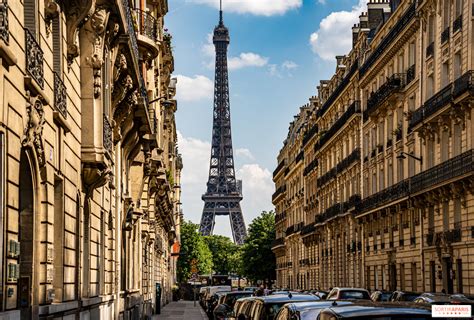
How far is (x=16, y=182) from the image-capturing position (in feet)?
41.5

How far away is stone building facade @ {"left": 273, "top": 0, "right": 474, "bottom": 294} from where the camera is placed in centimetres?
4350

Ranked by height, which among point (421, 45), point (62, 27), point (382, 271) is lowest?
point (382, 271)

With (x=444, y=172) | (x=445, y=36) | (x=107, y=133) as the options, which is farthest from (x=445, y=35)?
(x=107, y=133)

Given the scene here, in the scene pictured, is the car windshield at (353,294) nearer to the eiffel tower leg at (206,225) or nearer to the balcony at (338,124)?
the balcony at (338,124)

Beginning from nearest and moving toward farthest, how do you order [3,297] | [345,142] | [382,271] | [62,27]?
[3,297], [62,27], [382,271], [345,142]

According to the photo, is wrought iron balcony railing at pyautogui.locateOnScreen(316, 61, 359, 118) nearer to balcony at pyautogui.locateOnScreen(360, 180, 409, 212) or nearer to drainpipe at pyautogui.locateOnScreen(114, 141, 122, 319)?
balcony at pyautogui.locateOnScreen(360, 180, 409, 212)

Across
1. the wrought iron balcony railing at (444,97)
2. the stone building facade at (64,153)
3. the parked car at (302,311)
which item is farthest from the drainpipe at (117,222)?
the wrought iron balcony railing at (444,97)

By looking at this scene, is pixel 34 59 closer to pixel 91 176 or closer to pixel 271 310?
pixel 91 176

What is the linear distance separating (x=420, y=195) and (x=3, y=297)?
128 feet

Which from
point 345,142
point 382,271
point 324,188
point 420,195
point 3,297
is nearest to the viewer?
point 3,297

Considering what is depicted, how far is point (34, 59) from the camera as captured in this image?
46.1 feet

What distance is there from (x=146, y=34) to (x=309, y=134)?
58.6 metres

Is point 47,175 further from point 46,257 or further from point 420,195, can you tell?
point 420,195

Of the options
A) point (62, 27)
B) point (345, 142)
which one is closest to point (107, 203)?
point (62, 27)
